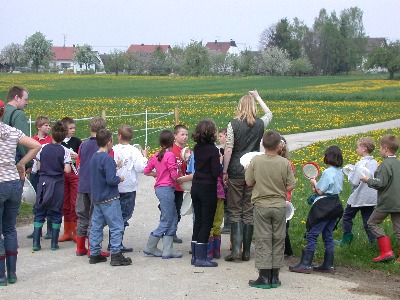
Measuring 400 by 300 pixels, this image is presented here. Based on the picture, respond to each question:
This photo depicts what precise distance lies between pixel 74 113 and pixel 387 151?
2529 cm

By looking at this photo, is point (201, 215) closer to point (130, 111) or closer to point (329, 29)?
point (130, 111)

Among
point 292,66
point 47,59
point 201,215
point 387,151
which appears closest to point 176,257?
point 201,215

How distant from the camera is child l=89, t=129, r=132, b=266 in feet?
25.8

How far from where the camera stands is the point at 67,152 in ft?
28.9

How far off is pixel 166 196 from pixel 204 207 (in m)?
0.60

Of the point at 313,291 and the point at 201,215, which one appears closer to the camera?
the point at 313,291

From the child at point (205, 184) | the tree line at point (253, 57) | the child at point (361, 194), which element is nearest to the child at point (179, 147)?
the child at point (205, 184)

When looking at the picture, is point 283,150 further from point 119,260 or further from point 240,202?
point 119,260

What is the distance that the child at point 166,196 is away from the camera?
8.22 metres

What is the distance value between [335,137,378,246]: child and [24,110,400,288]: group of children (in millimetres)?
12

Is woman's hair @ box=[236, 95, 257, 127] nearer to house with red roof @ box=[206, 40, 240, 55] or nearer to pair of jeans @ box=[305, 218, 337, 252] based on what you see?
pair of jeans @ box=[305, 218, 337, 252]

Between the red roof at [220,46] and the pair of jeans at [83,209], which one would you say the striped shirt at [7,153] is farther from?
the red roof at [220,46]

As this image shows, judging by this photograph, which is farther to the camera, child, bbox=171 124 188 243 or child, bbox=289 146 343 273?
child, bbox=171 124 188 243

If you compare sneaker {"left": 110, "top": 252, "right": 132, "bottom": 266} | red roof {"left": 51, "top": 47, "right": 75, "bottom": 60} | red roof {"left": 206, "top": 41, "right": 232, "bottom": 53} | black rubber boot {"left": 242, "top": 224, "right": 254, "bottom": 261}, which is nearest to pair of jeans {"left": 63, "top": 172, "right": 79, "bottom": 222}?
sneaker {"left": 110, "top": 252, "right": 132, "bottom": 266}
